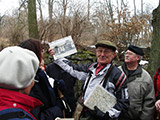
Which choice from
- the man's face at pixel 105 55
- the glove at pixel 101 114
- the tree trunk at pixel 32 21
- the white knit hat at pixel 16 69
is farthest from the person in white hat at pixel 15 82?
the tree trunk at pixel 32 21

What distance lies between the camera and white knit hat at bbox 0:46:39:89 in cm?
86

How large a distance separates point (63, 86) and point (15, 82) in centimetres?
107

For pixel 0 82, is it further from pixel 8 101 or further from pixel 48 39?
pixel 48 39

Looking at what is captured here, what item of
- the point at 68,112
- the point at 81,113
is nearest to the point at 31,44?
the point at 68,112

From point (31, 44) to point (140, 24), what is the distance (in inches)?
235

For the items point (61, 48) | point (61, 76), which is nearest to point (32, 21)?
point (61, 76)

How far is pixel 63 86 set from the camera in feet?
6.23

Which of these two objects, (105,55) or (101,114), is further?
(105,55)

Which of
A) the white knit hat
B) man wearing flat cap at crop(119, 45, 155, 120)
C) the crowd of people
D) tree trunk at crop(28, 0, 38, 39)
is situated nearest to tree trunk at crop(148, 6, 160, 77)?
the crowd of people

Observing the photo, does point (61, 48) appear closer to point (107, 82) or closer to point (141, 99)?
point (107, 82)

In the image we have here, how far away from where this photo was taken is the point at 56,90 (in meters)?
1.90

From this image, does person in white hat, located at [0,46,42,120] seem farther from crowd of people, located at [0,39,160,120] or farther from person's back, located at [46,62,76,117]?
person's back, located at [46,62,76,117]

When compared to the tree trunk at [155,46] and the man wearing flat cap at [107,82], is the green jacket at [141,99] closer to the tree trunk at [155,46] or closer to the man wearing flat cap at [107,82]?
the man wearing flat cap at [107,82]

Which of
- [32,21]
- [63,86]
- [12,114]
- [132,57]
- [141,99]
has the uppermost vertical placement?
[32,21]
